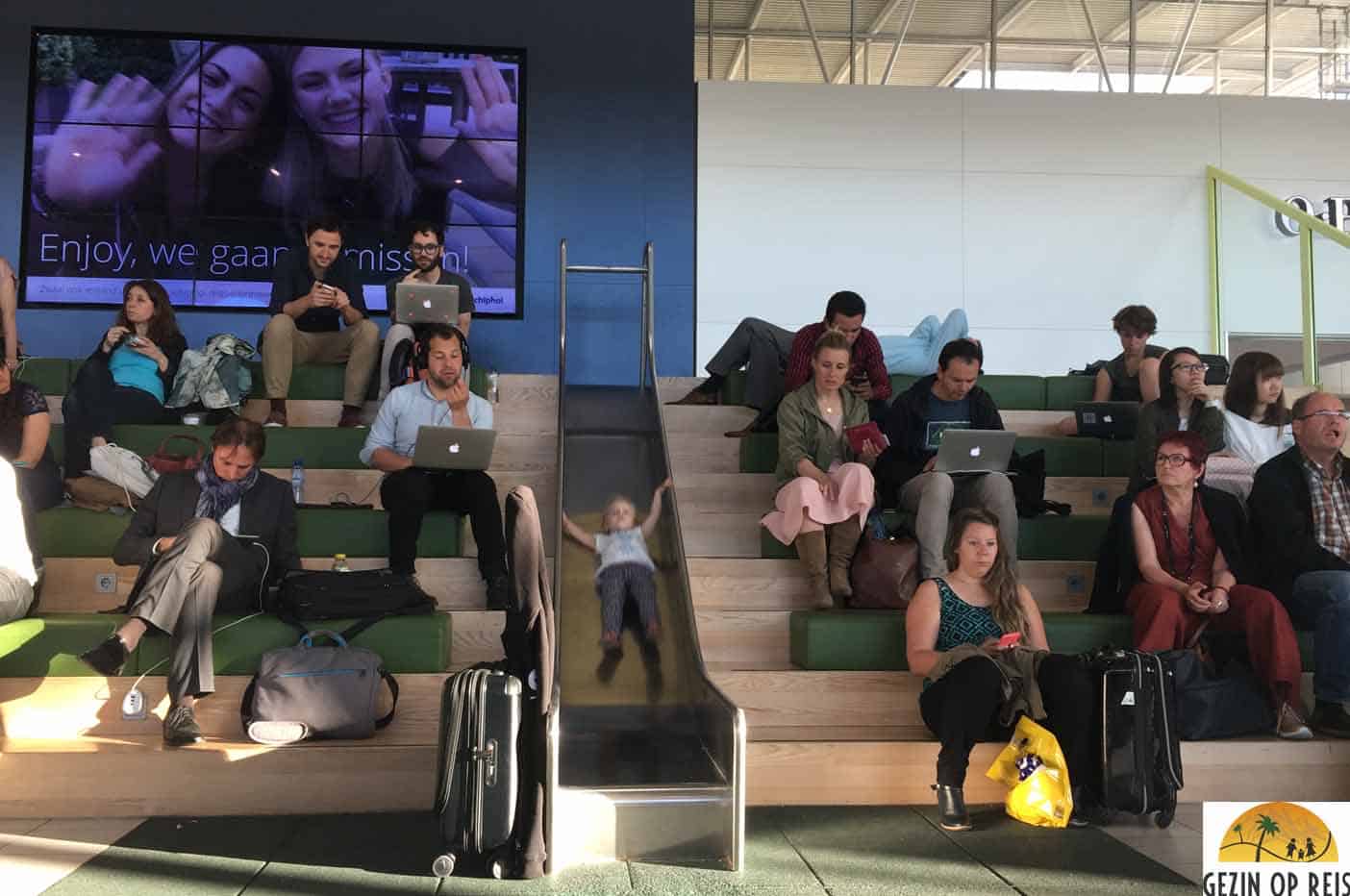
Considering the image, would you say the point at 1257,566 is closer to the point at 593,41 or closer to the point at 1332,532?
the point at 1332,532

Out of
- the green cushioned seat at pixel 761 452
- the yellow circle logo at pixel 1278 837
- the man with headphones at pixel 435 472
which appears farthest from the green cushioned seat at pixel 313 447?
the yellow circle logo at pixel 1278 837

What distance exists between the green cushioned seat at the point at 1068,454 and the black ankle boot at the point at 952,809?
273 cm

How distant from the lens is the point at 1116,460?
6.58m

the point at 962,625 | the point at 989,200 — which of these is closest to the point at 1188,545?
the point at 962,625

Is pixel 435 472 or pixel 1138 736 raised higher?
pixel 435 472

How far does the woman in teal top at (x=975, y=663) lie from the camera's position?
4137 millimetres

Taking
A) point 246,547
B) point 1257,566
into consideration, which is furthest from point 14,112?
point 1257,566

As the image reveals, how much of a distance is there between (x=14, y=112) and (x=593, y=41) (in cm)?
406

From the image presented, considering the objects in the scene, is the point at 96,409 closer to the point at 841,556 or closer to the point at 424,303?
the point at 424,303

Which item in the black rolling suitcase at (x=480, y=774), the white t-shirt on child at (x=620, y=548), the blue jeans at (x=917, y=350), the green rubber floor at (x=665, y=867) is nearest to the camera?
the green rubber floor at (x=665, y=867)

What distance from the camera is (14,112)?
29.5ft

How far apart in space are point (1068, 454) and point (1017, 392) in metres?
1.11

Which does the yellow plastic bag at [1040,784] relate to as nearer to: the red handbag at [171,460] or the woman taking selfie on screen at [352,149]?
the red handbag at [171,460]

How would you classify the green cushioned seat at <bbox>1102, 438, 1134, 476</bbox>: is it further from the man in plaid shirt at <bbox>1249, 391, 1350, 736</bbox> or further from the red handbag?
the red handbag
